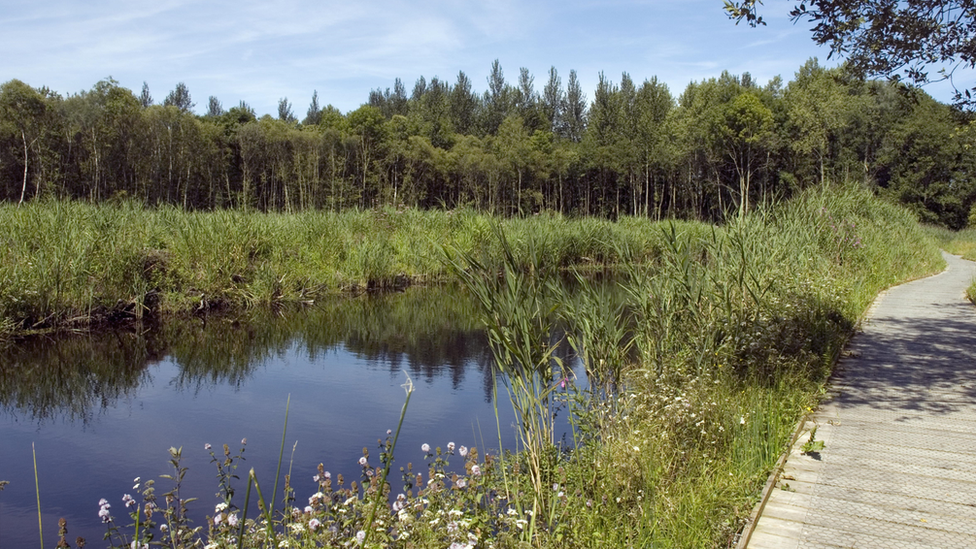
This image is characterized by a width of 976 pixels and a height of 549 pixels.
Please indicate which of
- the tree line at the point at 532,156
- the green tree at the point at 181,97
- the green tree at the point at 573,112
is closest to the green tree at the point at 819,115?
the tree line at the point at 532,156

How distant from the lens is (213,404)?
698cm

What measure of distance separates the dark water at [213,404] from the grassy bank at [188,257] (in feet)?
2.26

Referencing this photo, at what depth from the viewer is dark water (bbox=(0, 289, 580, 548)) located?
16.2 ft

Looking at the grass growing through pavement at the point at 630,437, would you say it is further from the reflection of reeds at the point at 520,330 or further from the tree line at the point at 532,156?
the tree line at the point at 532,156

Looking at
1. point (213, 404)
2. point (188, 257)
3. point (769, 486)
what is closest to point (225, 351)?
point (213, 404)

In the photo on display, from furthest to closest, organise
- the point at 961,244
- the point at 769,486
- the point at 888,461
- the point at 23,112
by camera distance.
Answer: the point at 23,112
the point at 961,244
the point at 888,461
the point at 769,486

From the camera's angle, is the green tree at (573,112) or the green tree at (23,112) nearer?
the green tree at (23,112)

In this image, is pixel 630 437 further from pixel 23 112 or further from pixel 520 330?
pixel 23 112

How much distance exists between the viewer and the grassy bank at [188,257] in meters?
9.52

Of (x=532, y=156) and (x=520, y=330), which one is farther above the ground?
(x=532, y=156)

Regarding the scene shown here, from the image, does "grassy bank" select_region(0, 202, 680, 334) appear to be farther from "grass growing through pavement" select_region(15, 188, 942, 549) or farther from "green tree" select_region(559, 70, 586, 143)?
"green tree" select_region(559, 70, 586, 143)

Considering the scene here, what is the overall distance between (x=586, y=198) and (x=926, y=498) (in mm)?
47898

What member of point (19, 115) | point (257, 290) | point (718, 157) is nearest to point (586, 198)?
point (718, 157)

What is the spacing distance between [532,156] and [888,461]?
43.3 m
